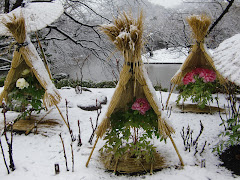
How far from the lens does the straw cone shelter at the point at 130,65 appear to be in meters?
1.54

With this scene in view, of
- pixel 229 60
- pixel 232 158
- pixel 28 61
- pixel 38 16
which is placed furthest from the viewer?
pixel 38 16

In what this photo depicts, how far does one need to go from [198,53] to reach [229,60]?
1.90m

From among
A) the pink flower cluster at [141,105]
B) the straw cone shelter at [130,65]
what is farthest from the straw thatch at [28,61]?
the pink flower cluster at [141,105]

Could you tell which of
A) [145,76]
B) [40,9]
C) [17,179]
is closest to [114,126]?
[145,76]

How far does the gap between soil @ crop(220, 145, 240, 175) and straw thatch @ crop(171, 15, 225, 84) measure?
3.47ft

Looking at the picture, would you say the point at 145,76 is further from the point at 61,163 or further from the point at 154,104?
the point at 61,163

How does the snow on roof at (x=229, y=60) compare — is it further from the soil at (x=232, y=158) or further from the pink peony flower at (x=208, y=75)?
the pink peony flower at (x=208, y=75)

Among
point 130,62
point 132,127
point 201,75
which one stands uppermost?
point 130,62

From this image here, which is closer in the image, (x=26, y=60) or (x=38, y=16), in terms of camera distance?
(x=26, y=60)

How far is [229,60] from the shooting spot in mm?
1286

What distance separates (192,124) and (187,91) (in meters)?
0.58

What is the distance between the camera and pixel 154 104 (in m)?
1.71

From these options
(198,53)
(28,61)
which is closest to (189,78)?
(198,53)

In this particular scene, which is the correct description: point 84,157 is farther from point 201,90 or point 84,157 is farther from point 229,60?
point 201,90
